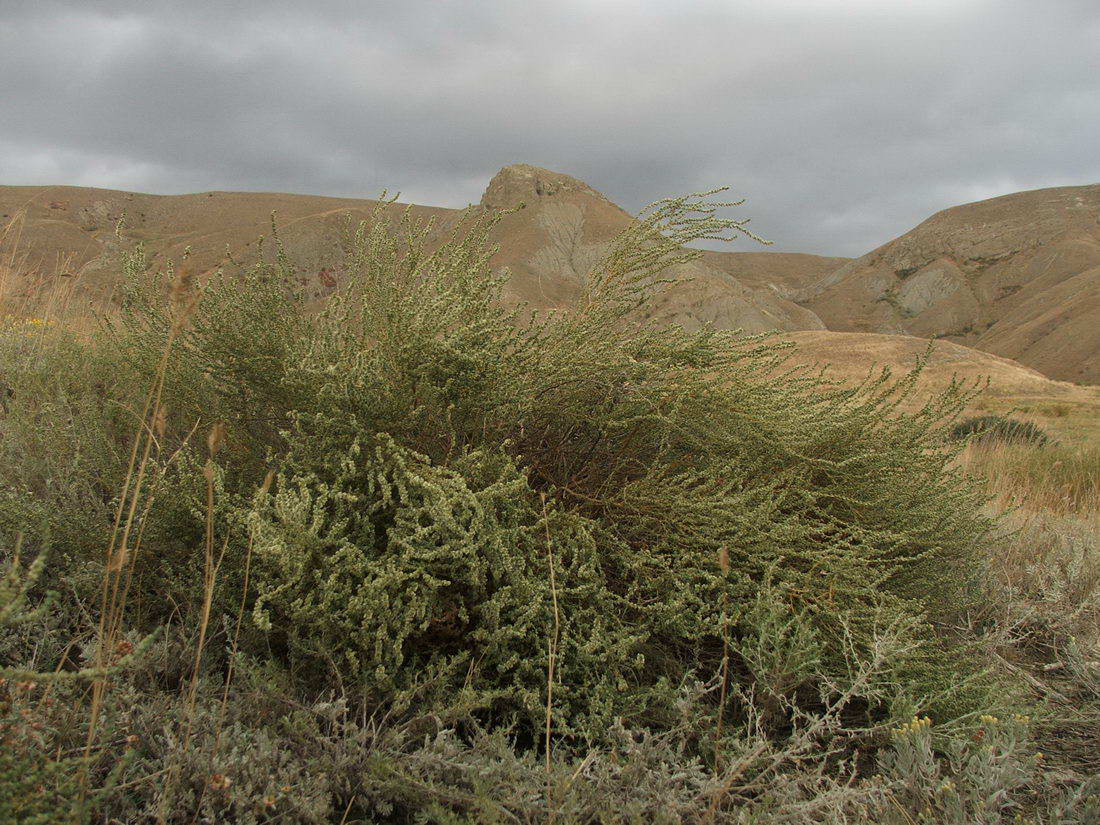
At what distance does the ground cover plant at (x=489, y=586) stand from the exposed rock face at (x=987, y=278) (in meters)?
88.1

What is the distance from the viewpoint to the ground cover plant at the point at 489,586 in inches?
64.8

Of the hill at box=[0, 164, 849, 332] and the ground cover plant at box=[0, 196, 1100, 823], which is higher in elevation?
the hill at box=[0, 164, 849, 332]

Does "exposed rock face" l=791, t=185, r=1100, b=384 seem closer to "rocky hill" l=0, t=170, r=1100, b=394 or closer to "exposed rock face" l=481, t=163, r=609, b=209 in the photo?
"rocky hill" l=0, t=170, r=1100, b=394

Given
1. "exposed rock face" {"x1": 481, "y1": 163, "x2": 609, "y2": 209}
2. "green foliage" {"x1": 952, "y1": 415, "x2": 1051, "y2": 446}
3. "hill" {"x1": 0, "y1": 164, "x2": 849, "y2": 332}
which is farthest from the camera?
"exposed rock face" {"x1": 481, "y1": 163, "x2": 609, "y2": 209}

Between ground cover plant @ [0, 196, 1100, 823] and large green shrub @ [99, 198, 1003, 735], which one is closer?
ground cover plant @ [0, 196, 1100, 823]

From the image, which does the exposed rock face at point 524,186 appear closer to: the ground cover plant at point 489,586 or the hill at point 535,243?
the hill at point 535,243

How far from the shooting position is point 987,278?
324 feet

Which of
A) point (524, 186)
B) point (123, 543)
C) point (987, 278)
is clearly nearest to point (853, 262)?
point (987, 278)

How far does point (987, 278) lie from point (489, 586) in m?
119

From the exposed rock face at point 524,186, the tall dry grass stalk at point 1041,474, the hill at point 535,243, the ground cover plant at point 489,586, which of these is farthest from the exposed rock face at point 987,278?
the ground cover plant at point 489,586

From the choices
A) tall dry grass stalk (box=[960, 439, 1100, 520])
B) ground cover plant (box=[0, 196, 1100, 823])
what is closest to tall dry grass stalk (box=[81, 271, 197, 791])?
ground cover plant (box=[0, 196, 1100, 823])

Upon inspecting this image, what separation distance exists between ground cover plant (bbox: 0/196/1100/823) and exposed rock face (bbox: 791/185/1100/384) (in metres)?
88.1

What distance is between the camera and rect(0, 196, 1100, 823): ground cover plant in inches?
64.8

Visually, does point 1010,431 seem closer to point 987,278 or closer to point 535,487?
point 535,487
